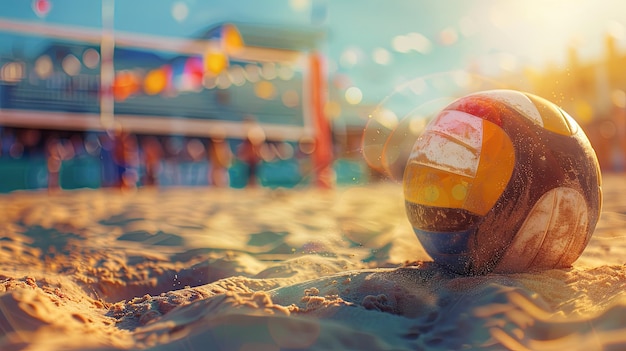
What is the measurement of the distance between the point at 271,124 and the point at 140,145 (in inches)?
178

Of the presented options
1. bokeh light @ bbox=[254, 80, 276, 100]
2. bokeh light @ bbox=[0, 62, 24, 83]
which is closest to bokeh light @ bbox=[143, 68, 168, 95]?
bokeh light @ bbox=[254, 80, 276, 100]

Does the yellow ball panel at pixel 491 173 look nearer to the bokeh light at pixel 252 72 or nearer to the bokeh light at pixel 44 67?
the bokeh light at pixel 44 67

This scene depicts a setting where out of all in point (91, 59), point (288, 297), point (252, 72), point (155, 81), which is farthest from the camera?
point (252, 72)

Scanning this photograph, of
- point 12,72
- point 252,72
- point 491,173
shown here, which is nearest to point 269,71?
point 252,72

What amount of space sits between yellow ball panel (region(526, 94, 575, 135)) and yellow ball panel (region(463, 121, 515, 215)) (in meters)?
0.21

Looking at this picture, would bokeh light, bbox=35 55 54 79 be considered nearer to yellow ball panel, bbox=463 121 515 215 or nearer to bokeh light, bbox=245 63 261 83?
bokeh light, bbox=245 63 261 83

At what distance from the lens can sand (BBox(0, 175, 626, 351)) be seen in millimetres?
1603

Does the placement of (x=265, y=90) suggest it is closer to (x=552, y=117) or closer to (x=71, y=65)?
(x=71, y=65)

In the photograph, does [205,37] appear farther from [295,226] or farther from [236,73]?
[295,226]

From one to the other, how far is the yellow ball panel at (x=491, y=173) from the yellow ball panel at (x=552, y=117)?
8.3 inches

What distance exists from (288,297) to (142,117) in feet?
47.1

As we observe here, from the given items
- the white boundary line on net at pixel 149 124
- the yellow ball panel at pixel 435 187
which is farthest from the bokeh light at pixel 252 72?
the yellow ball panel at pixel 435 187

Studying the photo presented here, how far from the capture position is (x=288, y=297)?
84.3 inches

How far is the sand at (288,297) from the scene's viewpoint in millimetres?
1603
